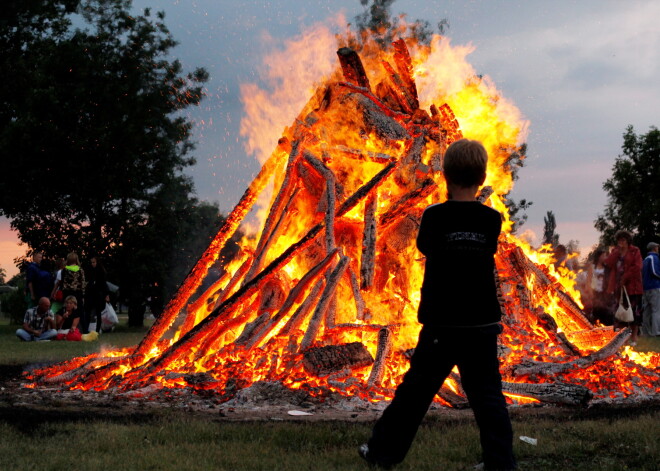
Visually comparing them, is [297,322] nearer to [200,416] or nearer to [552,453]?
[200,416]

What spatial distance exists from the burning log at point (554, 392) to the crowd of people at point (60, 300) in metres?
11.1

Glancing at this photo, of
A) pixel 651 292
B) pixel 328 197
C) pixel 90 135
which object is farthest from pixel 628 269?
pixel 90 135

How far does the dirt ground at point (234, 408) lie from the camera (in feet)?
19.6

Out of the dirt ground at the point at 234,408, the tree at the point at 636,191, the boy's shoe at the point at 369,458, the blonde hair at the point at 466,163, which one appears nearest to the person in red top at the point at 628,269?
the dirt ground at the point at 234,408

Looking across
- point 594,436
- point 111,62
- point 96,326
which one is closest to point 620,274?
point 594,436

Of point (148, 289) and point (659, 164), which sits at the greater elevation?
point (659, 164)

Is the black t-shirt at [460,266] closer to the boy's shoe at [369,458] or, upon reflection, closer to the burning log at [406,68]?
the boy's shoe at [369,458]

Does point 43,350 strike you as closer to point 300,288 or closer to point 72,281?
point 72,281

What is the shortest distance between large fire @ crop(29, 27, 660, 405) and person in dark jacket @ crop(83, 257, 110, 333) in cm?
847

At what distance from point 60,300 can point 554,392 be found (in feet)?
40.9

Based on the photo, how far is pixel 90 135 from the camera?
23.8 m

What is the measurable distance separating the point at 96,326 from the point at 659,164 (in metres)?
40.2

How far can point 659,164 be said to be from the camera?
47.9 metres

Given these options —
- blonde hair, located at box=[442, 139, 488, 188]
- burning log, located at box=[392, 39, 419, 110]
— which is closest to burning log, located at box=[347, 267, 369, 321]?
burning log, located at box=[392, 39, 419, 110]
